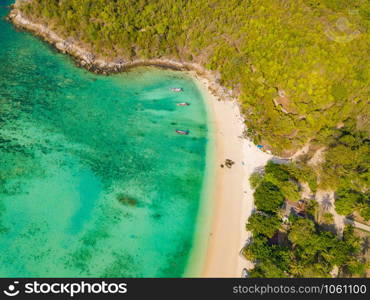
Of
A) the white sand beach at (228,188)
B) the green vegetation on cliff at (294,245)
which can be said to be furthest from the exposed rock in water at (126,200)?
the green vegetation on cliff at (294,245)

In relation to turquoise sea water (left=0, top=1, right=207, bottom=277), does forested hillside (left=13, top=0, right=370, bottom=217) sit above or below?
above

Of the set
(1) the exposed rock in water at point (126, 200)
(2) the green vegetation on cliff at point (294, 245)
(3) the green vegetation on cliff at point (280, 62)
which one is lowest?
(2) the green vegetation on cliff at point (294, 245)

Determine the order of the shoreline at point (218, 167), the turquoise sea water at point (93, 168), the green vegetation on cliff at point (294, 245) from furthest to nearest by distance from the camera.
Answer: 1. the shoreline at point (218, 167)
2. the turquoise sea water at point (93, 168)
3. the green vegetation on cliff at point (294, 245)

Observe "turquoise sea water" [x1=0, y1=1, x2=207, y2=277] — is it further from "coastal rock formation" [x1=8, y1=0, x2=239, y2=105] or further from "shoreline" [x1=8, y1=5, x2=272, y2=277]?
"coastal rock formation" [x1=8, y1=0, x2=239, y2=105]

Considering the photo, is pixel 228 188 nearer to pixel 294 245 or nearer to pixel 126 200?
pixel 294 245

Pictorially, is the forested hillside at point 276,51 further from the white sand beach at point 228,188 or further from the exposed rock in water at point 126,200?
the exposed rock in water at point 126,200

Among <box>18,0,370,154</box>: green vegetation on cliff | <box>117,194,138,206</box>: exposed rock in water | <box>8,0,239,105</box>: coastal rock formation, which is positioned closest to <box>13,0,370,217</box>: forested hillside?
<box>18,0,370,154</box>: green vegetation on cliff
